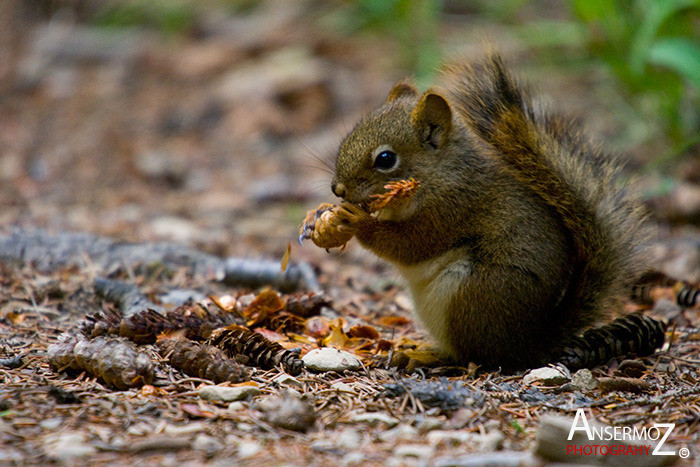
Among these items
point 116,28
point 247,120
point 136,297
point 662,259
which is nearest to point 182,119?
point 247,120

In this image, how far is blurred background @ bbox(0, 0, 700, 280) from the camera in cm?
511

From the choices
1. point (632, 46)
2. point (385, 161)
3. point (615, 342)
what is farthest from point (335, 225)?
point (632, 46)

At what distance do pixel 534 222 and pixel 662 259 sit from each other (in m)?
2.05

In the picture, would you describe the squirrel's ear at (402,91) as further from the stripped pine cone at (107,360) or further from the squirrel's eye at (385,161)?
the stripped pine cone at (107,360)

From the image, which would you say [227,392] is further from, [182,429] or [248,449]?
[248,449]

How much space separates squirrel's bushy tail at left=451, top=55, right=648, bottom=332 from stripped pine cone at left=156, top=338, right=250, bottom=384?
1.37m

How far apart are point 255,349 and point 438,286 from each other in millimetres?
771

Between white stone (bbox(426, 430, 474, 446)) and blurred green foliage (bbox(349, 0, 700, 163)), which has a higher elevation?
blurred green foliage (bbox(349, 0, 700, 163))

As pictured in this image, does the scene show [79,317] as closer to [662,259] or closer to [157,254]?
[157,254]

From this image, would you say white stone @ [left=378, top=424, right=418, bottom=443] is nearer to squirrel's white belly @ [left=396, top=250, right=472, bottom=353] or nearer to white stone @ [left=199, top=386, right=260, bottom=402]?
white stone @ [left=199, top=386, right=260, bottom=402]

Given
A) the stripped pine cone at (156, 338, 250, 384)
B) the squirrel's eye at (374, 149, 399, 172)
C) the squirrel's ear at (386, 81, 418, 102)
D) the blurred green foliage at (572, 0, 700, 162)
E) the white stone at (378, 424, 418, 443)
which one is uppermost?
the blurred green foliage at (572, 0, 700, 162)

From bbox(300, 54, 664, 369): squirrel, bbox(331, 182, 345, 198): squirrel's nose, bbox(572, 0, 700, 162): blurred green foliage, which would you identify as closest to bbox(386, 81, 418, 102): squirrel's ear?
→ bbox(300, 54, 664, 369): squirrel

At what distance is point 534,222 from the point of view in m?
2.84

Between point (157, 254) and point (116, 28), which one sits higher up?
point (116, 28)
